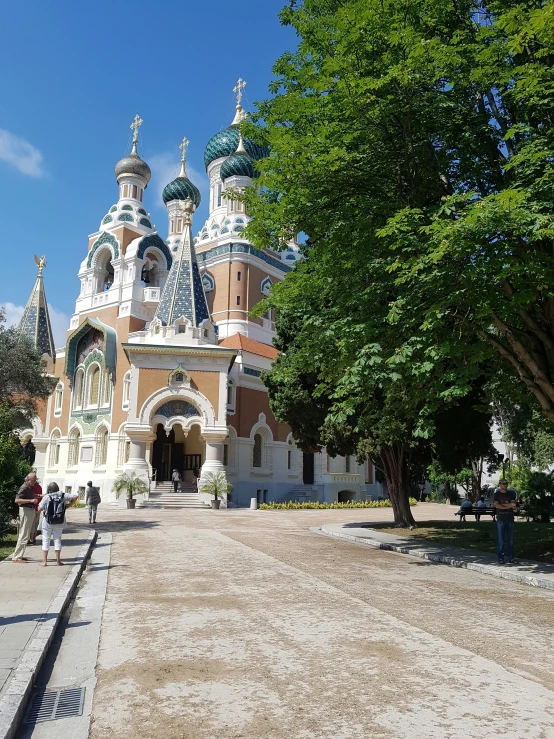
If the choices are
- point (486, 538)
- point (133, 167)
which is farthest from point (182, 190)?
point (486, 538)

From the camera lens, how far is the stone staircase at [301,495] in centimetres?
3569

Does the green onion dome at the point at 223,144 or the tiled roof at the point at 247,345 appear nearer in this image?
the tiled roof at the point at 247,345

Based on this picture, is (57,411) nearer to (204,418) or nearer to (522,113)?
(204,418)

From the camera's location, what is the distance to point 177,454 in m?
35.9

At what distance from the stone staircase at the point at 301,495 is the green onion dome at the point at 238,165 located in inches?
829

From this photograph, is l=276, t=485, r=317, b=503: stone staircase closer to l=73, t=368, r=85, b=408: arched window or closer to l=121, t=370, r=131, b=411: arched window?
l=121, t=370, r=131, b=411: arched window

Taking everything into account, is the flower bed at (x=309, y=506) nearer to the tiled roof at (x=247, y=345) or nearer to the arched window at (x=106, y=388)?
the tiled roof at (x=247, y=345)

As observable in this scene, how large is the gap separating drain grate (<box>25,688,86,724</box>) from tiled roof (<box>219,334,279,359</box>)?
31013 millimetres

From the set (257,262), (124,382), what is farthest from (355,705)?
(257,262)

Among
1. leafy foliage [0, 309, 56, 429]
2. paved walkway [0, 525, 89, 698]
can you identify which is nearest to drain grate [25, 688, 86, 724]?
paved walkway [0, 525, 89, 698]

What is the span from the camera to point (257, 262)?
4084cm

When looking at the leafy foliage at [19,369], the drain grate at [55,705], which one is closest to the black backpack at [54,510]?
the drain grate at [55,705]

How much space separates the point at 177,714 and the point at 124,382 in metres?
31.8

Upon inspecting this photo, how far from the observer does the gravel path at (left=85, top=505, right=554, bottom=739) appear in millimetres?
3770
